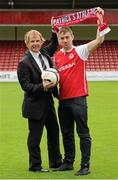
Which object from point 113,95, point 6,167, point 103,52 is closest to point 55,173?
point 6,167

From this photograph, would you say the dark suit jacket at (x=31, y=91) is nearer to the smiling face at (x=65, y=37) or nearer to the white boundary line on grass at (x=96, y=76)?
the smiling face at (x=65, y=37)

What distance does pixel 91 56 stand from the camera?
3584 cm

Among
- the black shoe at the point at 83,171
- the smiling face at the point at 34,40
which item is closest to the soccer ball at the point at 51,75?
the smiling face at the point at 34,40

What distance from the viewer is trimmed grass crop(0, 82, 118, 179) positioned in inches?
298

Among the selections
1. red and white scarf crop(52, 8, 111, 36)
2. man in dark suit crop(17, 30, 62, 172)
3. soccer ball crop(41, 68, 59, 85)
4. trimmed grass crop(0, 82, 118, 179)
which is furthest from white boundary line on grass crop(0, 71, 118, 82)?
soccer ball crop(41, 68, 59, 85)

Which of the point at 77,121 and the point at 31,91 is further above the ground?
the point at 31,91

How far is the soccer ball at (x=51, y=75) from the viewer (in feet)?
23.8

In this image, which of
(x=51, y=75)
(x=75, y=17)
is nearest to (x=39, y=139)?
(x=51, y=75)

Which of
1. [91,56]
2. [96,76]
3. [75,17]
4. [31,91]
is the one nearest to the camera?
[31,91]

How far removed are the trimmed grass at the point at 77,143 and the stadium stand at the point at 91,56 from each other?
1510 centimetres

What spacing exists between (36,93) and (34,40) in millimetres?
728

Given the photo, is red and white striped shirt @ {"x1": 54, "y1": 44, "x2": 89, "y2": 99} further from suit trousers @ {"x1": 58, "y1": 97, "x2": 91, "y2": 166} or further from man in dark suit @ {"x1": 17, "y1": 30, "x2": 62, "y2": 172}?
man in dark suit @ {"x1": 17, "y1": 30, "x2": 62, "y2": 172}

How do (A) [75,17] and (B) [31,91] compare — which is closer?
(B) [31,91]

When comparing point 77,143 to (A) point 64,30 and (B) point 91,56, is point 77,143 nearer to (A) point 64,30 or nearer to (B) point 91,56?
(A) point 64,30
